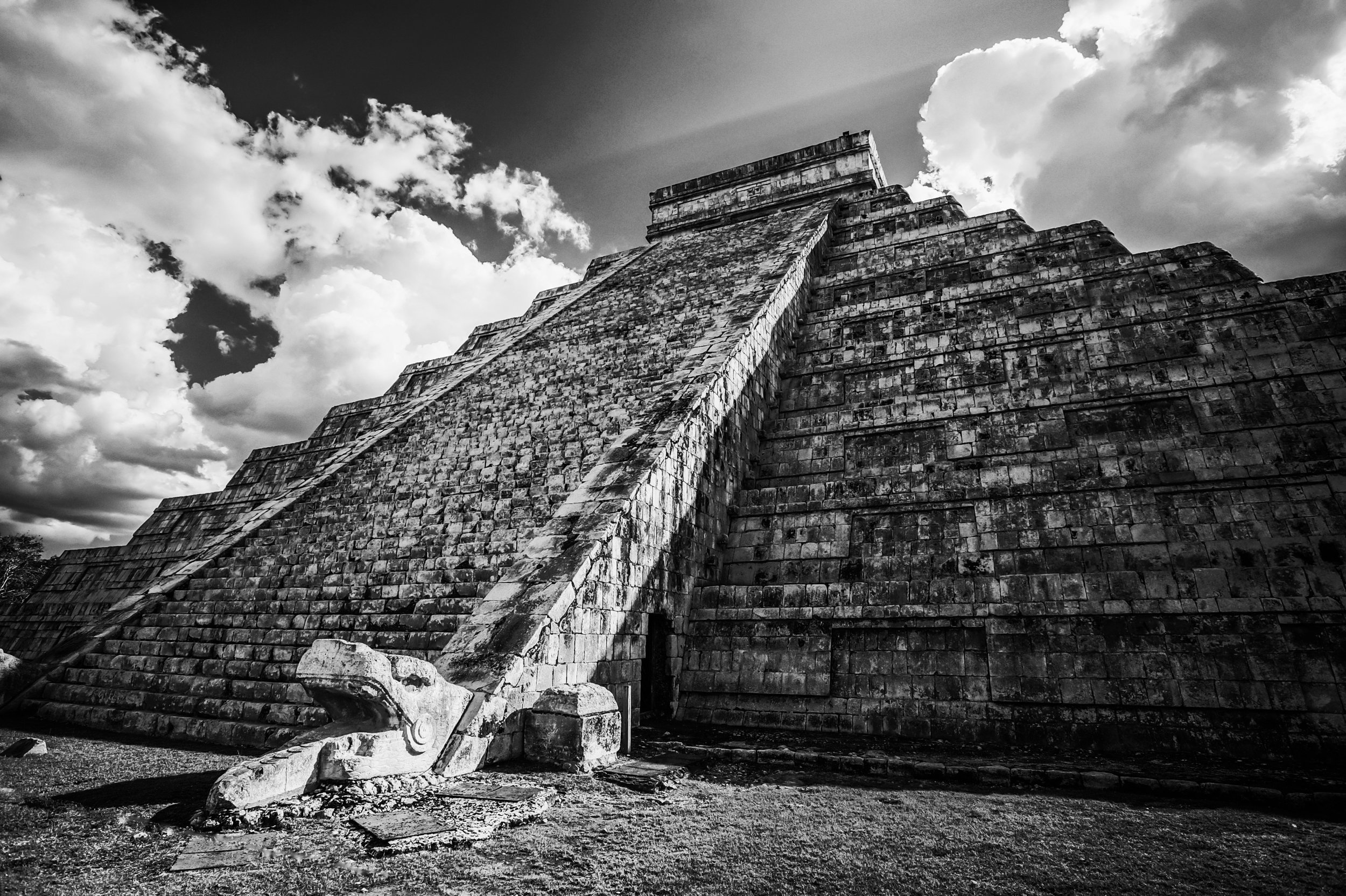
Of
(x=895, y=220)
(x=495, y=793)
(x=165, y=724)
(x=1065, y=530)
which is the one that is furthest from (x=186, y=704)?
(x=895, y=220)

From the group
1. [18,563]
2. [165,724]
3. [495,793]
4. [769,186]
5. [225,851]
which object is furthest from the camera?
[18,563]

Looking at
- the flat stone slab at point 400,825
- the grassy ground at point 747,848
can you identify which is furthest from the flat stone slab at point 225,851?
the flat stone slab at point 400,825

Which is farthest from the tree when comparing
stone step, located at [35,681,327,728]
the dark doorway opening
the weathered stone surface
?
the dark doorway opening

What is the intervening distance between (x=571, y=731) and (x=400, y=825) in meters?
1.59

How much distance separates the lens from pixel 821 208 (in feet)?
56.1

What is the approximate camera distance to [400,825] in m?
3.64

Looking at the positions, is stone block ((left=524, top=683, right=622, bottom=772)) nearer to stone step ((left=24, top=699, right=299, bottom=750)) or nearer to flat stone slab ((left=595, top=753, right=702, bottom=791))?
flat stone slab ((left=595, top=753, right=702, bottom=791))

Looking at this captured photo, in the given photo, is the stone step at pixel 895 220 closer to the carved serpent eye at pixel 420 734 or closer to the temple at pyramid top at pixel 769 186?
the temple at pyramid top at pixel 769 186

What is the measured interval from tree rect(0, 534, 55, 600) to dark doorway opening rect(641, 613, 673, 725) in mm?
32274

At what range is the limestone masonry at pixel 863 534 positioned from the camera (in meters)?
6.09

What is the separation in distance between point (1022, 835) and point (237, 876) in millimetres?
4150

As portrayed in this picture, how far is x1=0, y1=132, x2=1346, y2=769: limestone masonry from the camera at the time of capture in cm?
609

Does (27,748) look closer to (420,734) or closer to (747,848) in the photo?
(420,734)

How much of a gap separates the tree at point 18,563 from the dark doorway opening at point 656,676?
106 ft
